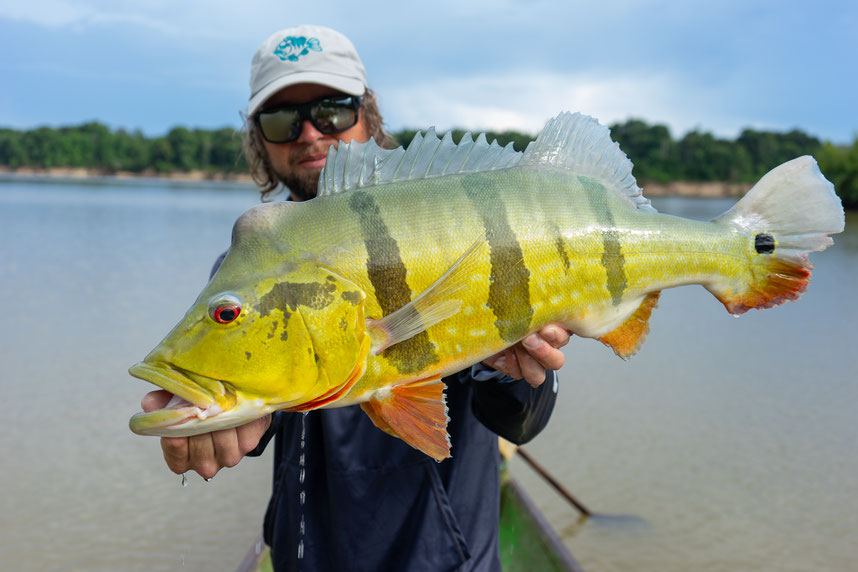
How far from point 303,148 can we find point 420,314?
2.04m

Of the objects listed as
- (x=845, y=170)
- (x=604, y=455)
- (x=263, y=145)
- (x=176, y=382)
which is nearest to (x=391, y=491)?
(x=176, y=382)

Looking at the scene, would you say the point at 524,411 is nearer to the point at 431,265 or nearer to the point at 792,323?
the point at 431,265

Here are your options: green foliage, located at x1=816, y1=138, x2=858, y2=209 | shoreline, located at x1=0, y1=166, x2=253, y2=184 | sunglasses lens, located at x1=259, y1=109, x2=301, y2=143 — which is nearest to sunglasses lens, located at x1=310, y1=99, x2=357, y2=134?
sunglasses lens, located at x1=259, y1=109, x2=301, y2=143

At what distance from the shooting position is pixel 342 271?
1712mm

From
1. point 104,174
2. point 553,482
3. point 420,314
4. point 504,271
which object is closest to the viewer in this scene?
point 420,314

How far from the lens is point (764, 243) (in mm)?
2105

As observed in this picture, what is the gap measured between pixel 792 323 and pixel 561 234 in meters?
13.5

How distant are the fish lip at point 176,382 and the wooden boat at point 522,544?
277cm

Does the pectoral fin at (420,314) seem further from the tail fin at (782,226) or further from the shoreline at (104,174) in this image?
the shoreline at (104,174)

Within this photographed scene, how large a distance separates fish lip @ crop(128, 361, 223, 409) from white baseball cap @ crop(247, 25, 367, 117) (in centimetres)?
220

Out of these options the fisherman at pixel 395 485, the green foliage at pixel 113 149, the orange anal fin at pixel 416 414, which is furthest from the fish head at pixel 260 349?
the green foliage at pixel 113 149

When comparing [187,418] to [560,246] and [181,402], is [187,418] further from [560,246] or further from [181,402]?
[560,246]

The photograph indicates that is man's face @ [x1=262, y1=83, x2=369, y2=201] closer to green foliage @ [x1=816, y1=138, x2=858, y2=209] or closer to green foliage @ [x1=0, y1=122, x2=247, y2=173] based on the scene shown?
green foliage @ [x1=816, y1=138, x2=858, y2=209]

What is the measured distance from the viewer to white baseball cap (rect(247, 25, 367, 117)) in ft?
11.2
